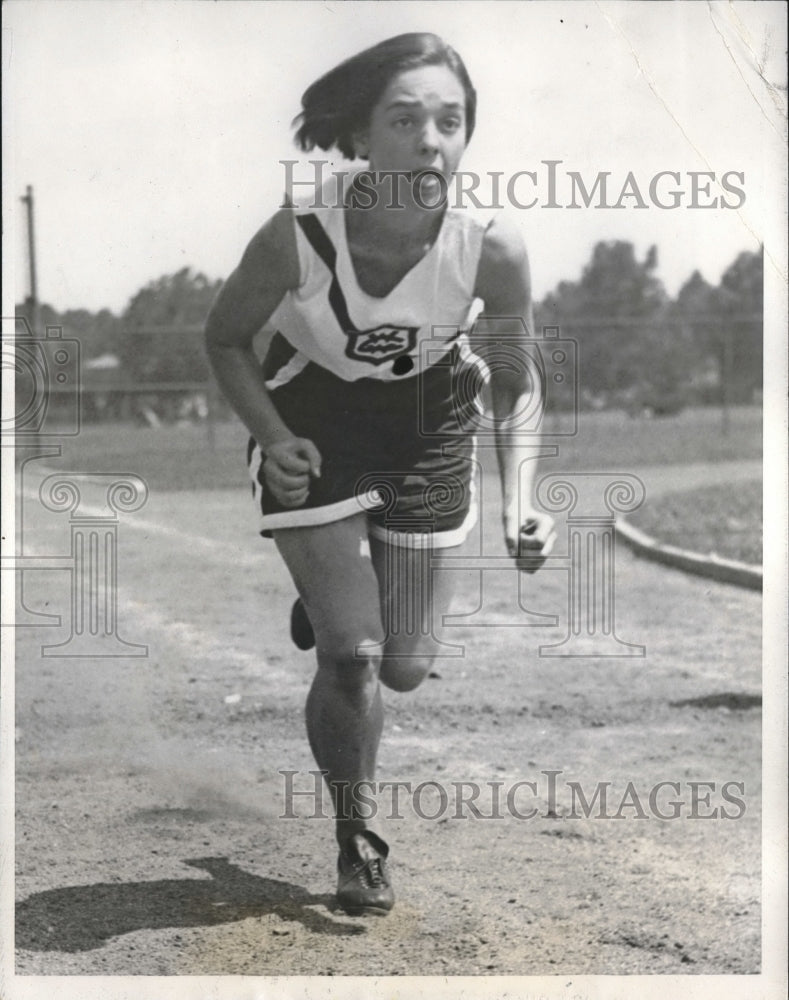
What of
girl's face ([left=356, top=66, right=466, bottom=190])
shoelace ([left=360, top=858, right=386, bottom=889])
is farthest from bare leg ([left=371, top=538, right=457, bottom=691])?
girl's face ([left=356, top=66, right=466, bottom=190])

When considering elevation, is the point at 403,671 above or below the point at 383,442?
below

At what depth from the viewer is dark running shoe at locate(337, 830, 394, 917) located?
3.96m

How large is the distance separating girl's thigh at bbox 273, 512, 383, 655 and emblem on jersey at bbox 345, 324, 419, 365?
0.45m

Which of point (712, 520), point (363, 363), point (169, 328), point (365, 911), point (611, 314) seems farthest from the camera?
point (712, 520)

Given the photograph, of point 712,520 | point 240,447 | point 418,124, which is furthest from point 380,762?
point 418,124

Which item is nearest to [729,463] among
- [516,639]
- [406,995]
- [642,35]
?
[516,639]

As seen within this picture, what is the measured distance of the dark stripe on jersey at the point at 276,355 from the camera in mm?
4074

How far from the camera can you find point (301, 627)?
4180 millimetres

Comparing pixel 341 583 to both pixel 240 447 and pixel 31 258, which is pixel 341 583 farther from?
pixel 31 258

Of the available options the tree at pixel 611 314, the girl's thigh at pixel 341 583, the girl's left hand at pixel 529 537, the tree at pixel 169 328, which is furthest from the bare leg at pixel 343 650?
the tree at pixel 611 314

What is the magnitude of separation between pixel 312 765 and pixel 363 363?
1163 millimetres

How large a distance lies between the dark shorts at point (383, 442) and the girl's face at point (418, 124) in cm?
54

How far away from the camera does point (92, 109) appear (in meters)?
4.09

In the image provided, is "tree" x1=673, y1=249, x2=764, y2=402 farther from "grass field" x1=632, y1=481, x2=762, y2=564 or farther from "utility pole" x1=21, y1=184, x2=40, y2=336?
"utility pole" x1=21, y1=184, x2=40, y2=336
